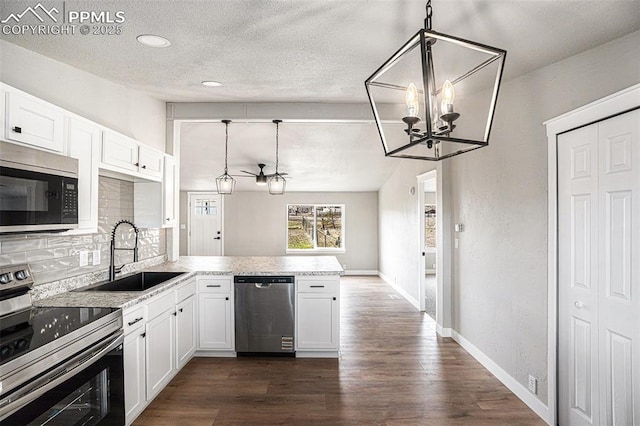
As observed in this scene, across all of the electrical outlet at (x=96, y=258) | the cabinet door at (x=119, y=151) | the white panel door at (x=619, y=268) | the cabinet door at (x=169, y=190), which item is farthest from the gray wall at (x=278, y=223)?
the white panel door at (x=619, y=268)

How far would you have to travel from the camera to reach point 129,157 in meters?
2.96

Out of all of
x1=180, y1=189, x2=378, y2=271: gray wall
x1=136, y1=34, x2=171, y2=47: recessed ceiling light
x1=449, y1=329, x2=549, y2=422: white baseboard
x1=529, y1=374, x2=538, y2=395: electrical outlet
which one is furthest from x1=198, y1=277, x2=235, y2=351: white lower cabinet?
x1=180, y1=189, x2=378, y2=271: gray wall

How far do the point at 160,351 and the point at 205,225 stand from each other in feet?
20.4

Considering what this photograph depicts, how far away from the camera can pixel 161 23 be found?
87.3 inches

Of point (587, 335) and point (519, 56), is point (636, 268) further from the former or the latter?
point (519, 56)

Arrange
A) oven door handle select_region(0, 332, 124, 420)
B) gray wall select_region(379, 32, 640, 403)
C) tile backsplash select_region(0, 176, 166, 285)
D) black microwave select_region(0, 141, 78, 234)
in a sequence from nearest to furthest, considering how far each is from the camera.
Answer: oven door handle select_region(0, 332, 124, 420) < black microwave select_region(0, 141, 78, 234) < tile backsplash select_region(0, 176, 166, 285) < gray wall select_region(379, 32, 640, 403)

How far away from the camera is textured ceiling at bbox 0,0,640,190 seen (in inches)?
78.7

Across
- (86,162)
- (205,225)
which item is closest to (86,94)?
(86,162)

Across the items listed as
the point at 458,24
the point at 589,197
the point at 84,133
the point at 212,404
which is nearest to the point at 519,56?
the point at 458,24

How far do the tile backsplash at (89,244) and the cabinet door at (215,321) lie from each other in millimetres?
811

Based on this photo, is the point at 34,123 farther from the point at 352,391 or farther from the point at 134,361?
the point at 352,391

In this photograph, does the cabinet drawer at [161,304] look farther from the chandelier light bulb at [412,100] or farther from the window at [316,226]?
the window at [316,226]

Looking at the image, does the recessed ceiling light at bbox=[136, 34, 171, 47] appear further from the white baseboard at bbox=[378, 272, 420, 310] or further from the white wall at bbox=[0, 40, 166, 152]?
the white baseboard at bbox=[378, 272, 420, 310]

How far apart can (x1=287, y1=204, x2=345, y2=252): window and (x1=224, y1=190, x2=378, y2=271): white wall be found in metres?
0.19
